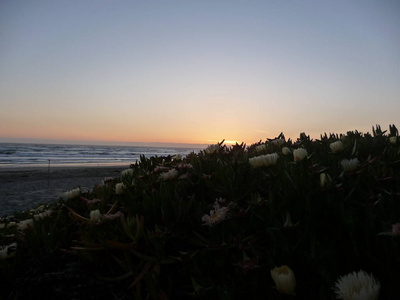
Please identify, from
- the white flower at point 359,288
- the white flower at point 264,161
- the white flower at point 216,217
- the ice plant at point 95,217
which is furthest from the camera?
the white flower at point 264,161

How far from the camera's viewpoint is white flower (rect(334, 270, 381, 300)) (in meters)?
0.84

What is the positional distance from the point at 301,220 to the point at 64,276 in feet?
4.21

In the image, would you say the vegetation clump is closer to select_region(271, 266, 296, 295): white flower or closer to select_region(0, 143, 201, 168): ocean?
select_region(271, 266, 296, 295): white flower

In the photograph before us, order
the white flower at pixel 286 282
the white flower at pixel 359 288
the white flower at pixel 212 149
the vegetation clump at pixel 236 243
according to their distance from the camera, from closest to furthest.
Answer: the white flower at pixel 359 288
the white flower at pixel 286 282
the vegetation clump at pixel 236 243
the white flower at pixel 212 149

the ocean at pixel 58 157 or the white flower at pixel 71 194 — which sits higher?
the white flower at pixel 71 194

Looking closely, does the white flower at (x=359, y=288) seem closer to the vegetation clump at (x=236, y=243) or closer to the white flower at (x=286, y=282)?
the vegetation clump at (x=236, y=243)

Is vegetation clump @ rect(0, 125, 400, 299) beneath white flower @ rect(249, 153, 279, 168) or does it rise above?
beneath

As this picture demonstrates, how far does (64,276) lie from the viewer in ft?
4.60

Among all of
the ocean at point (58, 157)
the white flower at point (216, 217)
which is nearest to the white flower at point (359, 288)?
the white flower at point (216, 217)

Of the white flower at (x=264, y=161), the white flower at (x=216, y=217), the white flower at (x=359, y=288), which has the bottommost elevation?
the white flower at (x=359, y=288)

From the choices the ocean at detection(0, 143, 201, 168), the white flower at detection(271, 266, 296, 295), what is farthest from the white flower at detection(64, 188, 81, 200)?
the ocean at detection(0, 143, 201, 168)

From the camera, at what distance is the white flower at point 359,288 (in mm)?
836

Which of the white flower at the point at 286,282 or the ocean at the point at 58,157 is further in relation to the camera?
the ocean at the point at 58,157

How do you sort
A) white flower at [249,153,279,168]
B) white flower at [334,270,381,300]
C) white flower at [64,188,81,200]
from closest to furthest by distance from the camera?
white flower at [334,270,381,300] → white flower at [249,153,279,168] → white flower at [64,188,81,200]
